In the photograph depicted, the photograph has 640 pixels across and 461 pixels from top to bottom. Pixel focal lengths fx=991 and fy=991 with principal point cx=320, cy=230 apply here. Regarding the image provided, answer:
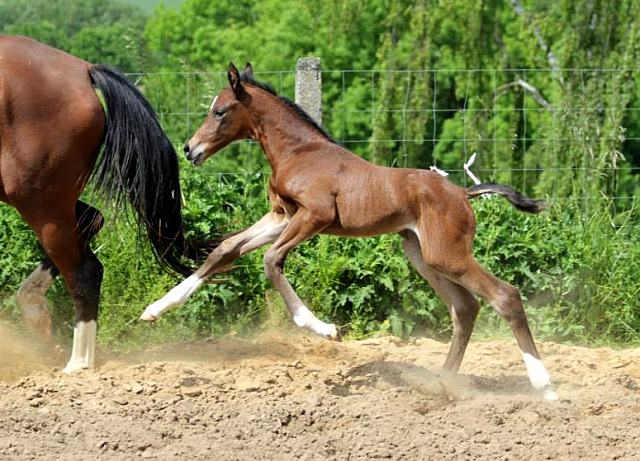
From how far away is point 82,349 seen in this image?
5.74m

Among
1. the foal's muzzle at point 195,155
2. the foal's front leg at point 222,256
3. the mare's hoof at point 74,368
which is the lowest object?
the mare's hoof at point 74,368

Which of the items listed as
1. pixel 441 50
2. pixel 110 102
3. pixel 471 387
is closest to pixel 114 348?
pixel 110 102

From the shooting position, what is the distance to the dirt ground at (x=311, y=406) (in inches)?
176

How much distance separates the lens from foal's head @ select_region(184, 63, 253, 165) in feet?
18.9

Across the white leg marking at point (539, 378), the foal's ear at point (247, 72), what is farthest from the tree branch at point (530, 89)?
the white leg marking at point (539, 378)

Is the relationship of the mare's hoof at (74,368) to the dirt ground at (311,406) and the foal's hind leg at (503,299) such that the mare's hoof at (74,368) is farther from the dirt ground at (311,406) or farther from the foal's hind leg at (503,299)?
the foal's hind leg at (503,299)

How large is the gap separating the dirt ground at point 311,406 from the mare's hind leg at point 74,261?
20 centimetres

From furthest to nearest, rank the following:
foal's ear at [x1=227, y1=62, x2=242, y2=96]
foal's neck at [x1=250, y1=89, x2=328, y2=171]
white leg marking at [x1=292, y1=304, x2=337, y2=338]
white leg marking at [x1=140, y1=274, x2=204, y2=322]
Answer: foal's neck at [x1=250, y1=89, x2=328, y2=171]
foal's ear at [x1=227, y1=62, x2=242, y2=96]
white leg marking at [x1=140, y1=274, x2=204, y2=322]
white leg marking at [x1=292, y1=304, x2=337, y2=338]

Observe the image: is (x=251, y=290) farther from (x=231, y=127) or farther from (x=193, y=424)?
(x=193, y=424)

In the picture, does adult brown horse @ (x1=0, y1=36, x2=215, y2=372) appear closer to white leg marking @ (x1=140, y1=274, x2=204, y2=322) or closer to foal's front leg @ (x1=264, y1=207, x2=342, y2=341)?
white leg marking @ (x1=140, y1=274, x2=204, y2=322)

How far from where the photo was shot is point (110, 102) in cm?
577

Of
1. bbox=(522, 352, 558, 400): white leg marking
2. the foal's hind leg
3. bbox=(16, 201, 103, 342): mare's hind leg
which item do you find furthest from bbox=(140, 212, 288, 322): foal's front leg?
bbox=(522, 352, 558, 400): white leg marking

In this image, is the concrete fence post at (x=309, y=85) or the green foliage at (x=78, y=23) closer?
the concrete fence post at (x=309, y=85)

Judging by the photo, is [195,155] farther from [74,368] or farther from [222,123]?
[74,368]
